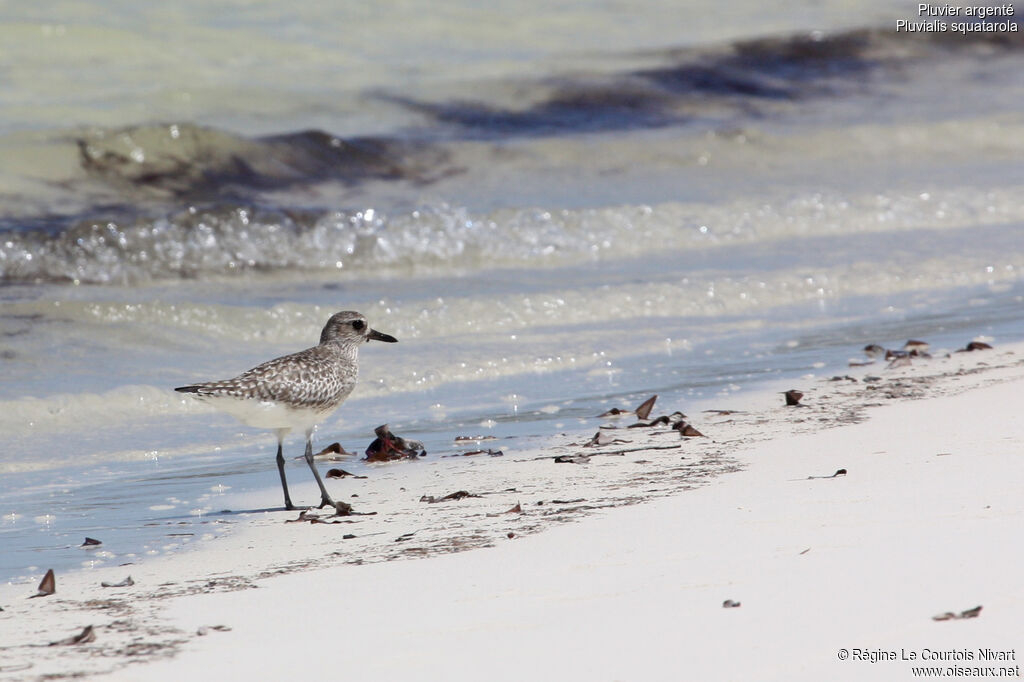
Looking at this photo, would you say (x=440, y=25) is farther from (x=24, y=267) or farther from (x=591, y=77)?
(x=24, y=267)

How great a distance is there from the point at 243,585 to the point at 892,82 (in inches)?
759

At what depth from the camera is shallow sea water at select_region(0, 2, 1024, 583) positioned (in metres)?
7.12

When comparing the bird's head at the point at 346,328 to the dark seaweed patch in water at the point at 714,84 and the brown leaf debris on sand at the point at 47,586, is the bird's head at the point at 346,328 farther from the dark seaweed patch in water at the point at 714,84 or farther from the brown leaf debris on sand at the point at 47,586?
the dark seaweed patch in water at the point at 714,84

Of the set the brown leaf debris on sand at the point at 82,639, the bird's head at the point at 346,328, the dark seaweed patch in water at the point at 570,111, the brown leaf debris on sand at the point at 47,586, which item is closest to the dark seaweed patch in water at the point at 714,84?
the dark seaweed patch in water at the point at 570,111

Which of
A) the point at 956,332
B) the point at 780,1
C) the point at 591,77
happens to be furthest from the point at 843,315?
the point at 780,1

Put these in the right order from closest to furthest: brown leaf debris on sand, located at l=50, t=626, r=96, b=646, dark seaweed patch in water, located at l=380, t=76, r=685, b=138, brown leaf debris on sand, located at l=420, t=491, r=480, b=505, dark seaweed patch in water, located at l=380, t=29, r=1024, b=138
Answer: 1. brown leaf debris on sand, located at l=50, t=626, r=96, b=646
2. brown leaf debris on sand, located at l=420, t=491, r=480, b=505
3. dark seaweed patch in water, located at l=380, t=76, r=685, b=138
4. dark seaweed patch in water, located at l=380, t=29, r=1024, b=138

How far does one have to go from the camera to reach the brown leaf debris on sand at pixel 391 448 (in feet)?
20.1

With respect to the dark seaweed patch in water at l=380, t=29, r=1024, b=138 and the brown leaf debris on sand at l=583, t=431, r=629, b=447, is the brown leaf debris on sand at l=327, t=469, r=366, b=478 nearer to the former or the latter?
the brown leaf debris on sand at l=583, t=431, r=629, b=447

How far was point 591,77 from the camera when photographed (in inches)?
766

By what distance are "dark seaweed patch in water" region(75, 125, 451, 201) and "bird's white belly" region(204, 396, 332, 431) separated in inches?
323

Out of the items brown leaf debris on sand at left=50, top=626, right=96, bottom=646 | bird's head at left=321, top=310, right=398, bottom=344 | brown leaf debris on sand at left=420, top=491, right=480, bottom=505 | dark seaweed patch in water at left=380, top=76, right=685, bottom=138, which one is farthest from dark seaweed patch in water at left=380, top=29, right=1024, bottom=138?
brown leaf debris on sand at left=50, top=626, right=96, bottom=646

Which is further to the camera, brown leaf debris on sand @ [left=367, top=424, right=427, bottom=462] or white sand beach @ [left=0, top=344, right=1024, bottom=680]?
brown leaf debris on sand @ [left=367, top=424, right=427, bottom=462]

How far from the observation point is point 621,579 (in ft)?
11.9

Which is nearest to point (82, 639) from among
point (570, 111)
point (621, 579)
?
point (621, 579)
